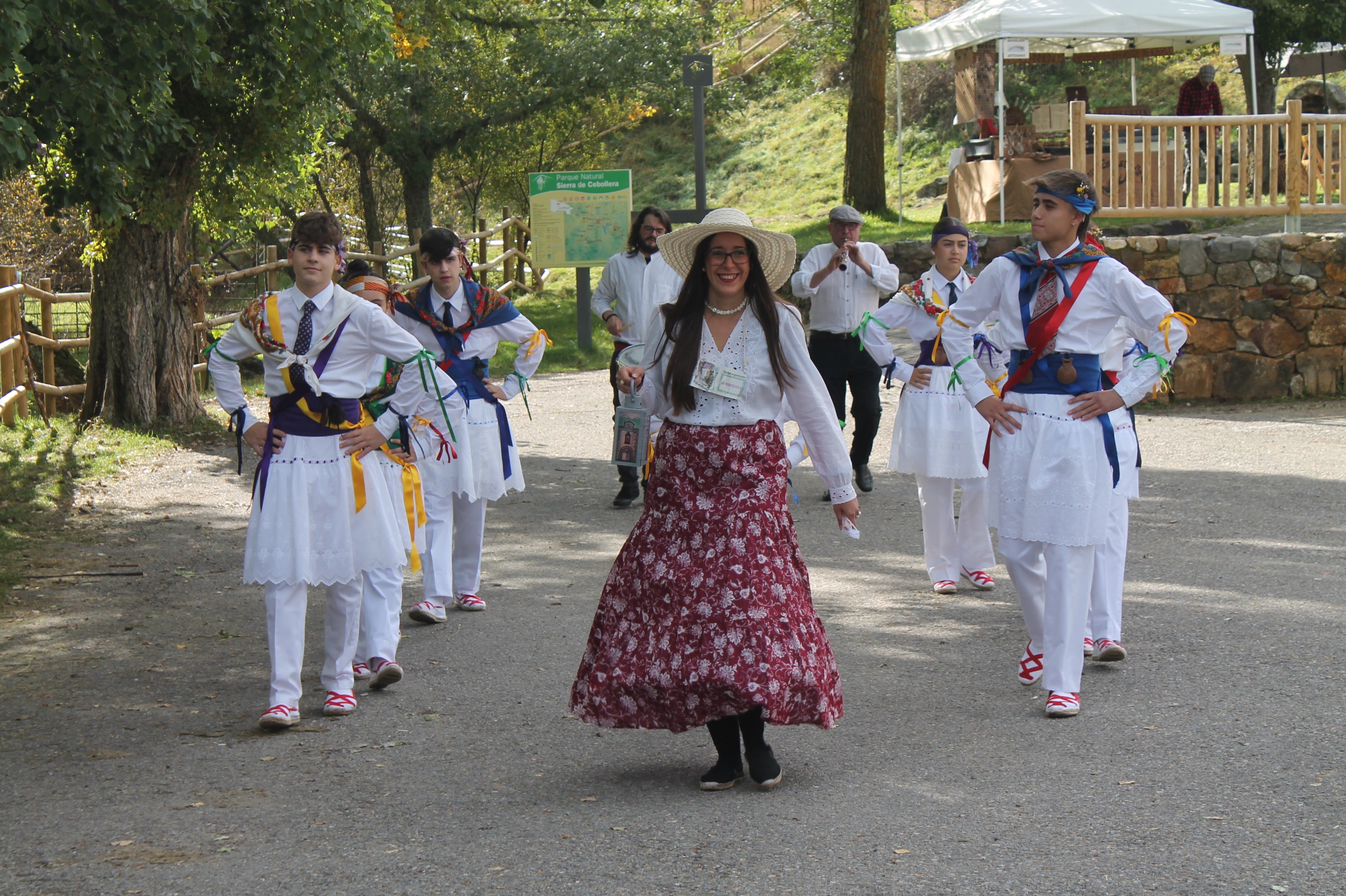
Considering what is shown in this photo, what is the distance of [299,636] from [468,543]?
1.95m

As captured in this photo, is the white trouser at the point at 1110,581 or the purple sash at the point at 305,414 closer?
the purple sash at the point at 305,414

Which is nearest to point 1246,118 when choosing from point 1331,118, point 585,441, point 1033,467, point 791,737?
point 1331,118

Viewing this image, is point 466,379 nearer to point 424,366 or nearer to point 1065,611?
point 424,366

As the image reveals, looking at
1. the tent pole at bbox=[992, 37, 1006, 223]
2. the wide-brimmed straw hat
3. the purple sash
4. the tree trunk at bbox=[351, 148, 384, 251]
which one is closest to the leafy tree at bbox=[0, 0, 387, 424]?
the purple sash

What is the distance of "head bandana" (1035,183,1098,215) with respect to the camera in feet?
17.7

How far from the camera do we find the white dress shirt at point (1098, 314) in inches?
209

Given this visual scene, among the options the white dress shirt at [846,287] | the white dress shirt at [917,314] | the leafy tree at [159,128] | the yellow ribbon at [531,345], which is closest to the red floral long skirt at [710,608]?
the yellow ribbon at [531,345]

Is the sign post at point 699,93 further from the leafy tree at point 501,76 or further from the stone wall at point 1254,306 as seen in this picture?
the leafy tree at point 501,76

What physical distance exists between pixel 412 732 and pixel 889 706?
1.82 m

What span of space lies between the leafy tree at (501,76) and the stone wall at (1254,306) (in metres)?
12.3

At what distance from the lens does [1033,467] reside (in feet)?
17.7

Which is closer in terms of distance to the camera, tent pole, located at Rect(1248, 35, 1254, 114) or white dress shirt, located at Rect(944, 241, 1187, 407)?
white dress shirt, located at Rect(944, 241, 1187, 407)

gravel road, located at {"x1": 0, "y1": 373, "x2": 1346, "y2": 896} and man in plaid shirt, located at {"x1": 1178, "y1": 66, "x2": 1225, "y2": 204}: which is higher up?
man in plaid shirt, located at {"x1": 1178, "y1": 66, "x2": 1225, "y2": 204}

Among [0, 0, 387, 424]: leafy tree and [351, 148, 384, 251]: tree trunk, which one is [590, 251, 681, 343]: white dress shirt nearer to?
[0, 0, 387, 424]: leafy tree
